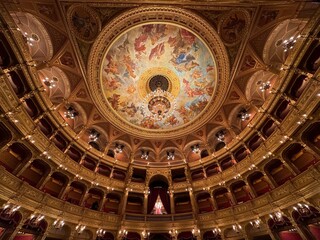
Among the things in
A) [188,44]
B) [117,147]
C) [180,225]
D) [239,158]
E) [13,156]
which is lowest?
[180,225]

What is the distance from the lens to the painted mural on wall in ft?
50.0

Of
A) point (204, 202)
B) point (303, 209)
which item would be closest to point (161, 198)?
point (204, 202)

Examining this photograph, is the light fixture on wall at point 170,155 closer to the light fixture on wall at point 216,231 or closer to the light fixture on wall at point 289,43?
the light fixture on wall at point 216,231

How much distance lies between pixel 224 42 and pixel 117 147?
1488 centimetres

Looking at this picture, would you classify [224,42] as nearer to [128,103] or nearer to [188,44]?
[188,44]

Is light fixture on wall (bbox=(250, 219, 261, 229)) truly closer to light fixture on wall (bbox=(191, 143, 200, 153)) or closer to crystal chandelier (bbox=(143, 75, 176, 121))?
light fixture on wall (bbox=(191, 143, 200, 153))

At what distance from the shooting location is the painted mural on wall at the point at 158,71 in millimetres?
15227

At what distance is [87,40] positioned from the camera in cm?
1368

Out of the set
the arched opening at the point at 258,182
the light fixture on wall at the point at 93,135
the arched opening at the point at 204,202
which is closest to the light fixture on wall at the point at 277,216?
the arched opening at the point at 258,182

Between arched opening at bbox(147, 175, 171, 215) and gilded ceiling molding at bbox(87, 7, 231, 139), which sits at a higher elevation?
gilded ceiling molding at bbox(87, 7, 231, 139)

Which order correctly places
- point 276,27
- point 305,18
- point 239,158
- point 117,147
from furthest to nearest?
point 117,147
point 239,158
point 276,27
point 305,18

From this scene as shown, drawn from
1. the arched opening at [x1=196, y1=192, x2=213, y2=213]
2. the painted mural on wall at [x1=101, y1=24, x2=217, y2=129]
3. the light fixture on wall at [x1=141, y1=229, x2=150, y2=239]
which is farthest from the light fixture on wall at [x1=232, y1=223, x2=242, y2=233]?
the painted mural on wall at [x1=101, y1=24, x2=217, y2=129]

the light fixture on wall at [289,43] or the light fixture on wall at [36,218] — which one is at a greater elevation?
the light fixture on wall at [289,43]

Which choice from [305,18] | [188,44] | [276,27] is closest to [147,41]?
[188,44]
